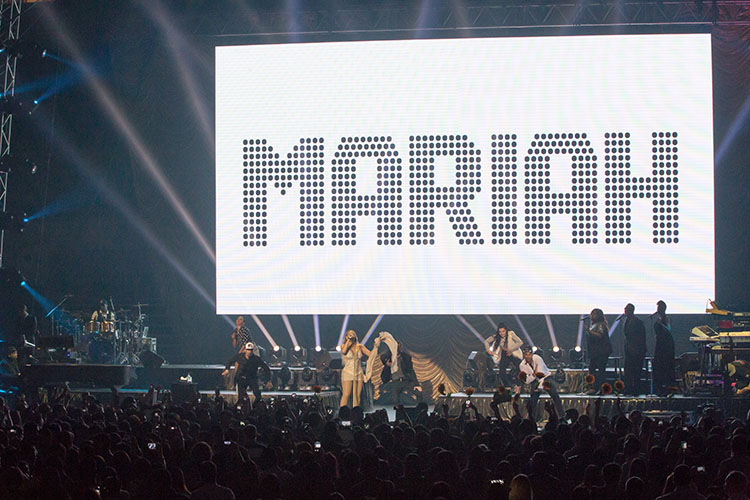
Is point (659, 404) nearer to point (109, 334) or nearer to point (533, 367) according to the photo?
point (533, 367)

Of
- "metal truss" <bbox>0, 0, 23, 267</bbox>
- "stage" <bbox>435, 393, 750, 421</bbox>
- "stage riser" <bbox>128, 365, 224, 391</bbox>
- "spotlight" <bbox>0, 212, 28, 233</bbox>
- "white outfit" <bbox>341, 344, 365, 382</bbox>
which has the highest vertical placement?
"metal truss" <bbox>0, 0, 23, 267</bbox>

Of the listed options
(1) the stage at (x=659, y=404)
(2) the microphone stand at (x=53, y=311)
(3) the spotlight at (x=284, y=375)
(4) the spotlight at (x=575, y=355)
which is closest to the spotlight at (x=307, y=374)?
(3) the spotlight at (x=284, y=375)

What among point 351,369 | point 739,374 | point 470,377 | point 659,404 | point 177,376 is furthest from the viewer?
point 177,376

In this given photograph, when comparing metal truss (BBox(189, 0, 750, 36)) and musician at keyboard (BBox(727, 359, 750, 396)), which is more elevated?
metal truss (BBox(189, 0, 750, 36))

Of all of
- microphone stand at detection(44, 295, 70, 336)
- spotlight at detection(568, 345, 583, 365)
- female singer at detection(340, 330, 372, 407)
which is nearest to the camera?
female singer at detection(340, 330, 372, 407)

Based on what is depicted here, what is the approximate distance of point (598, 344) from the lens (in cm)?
1452

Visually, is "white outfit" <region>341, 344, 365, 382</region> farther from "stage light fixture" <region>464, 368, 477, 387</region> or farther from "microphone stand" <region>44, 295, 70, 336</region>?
"microphone stand" <region>44, 295, 70, 336</region>

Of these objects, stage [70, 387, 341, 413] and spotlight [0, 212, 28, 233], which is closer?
stage [70, 387, 341, 413]

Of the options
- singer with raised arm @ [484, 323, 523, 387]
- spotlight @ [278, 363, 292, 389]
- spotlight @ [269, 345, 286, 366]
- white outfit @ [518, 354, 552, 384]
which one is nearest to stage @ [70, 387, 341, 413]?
spotlight @ [278, 363, 292, 389]

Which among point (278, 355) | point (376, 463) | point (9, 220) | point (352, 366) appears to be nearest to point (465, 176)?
point (352, 366)

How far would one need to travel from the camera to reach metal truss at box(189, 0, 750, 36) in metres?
17.1

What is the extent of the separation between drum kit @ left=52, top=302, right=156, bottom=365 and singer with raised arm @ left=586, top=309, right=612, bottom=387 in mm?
9336

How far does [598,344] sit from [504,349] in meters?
1.82

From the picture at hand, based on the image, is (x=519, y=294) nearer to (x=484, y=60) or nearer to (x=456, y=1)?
(x=484, y=60)
